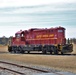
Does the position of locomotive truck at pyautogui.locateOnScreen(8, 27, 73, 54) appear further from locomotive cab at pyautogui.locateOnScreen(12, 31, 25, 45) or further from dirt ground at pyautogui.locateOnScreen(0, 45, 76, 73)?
dirt ground at pyautogui.locateOnScreen(0, 45, 76, 73)

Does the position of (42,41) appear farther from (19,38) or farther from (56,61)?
(56,61)

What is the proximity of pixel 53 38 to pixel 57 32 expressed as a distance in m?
1.05

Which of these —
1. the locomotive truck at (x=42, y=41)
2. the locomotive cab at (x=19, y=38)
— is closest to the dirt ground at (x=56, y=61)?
the locomotive truck at (x=42, y=41)

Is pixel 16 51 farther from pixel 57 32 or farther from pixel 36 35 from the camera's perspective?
pixel 57 32

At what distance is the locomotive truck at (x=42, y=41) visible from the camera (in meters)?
35.7

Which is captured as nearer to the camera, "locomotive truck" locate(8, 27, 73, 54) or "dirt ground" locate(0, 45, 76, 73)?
"dirt ground" locate(0, 45, 76, 73)

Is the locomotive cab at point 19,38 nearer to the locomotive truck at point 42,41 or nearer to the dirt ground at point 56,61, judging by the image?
the locomotive truck at point 42,41

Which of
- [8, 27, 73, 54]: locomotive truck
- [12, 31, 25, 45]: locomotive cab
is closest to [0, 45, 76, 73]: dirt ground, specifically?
[8, 27, 73, 54]: locomotive truck

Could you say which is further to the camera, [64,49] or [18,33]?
[18,33]

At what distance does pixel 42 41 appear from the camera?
125 ft

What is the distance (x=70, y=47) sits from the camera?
35125 mm

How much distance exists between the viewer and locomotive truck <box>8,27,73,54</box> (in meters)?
35.7

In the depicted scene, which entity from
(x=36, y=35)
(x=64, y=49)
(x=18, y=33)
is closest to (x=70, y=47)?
(x=64, y=49)

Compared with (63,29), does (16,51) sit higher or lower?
lower
